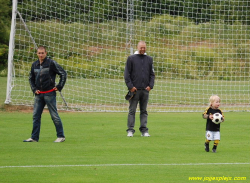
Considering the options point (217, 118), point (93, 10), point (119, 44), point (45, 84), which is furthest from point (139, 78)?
point (119, 44)

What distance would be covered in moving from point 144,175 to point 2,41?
26423 millimetres

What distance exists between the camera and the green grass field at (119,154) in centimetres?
845

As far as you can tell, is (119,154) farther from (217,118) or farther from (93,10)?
(93,10)

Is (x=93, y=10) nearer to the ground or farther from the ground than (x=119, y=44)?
farther from the ground

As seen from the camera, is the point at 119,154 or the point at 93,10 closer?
the point at 119,154

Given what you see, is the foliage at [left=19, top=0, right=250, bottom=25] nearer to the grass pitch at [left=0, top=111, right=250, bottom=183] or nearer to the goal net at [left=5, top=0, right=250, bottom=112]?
the goal net at [left=5, top=0, right=250, bottom=112]

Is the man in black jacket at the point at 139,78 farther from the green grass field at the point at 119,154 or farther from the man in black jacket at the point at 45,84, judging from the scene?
the man in black jacket at the point at 45,84

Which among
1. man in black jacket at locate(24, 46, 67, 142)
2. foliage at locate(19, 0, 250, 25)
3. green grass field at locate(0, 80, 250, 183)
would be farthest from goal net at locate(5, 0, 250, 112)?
man in black jacket at locate(24, 46, 67, 142)

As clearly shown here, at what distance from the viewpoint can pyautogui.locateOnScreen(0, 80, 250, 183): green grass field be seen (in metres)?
8.45

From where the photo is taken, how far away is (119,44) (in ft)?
72.0

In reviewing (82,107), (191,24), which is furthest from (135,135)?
(191,24)

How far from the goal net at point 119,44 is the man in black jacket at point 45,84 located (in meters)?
6.43

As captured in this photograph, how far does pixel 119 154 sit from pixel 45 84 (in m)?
2.60

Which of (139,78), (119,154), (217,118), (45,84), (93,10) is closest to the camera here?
(119,154)
